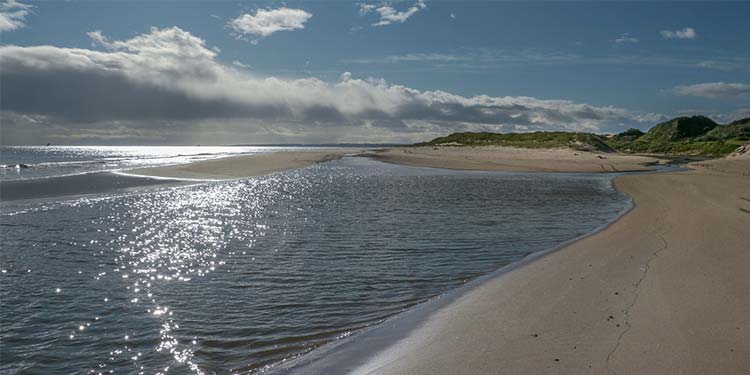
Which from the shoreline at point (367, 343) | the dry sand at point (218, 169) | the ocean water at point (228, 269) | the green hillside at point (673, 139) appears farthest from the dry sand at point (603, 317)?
the green hillside at point (673, 139)

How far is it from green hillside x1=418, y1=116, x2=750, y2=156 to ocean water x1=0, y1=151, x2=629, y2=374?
63.5 m

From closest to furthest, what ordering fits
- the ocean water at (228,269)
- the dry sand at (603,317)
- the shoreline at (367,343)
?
1. the dry sand at (603,317)
2. the shoreline at (367,343)
3. the ocean water at (228,269)

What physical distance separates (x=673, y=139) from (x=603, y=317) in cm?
9801

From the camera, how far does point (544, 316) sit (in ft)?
24.7

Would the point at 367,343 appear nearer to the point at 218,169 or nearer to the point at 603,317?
the point at 603,317

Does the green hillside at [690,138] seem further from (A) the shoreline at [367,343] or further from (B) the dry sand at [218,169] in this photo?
(A) the shoreline at [367,343]

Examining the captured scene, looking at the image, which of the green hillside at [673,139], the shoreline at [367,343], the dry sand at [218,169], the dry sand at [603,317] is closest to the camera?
the dry sand at [603,317]

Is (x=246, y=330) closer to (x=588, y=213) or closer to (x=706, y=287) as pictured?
(x=706, y=287)

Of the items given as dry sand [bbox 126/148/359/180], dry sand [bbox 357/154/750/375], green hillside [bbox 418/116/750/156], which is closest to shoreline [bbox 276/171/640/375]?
dry sand [bbox 357/154/750/375]

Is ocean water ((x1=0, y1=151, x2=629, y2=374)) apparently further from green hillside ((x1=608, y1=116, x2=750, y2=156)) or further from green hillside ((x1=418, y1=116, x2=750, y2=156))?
green hillside ((x1=418, y1=116, x2=750, y2=156))

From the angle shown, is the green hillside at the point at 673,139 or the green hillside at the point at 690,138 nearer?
the green hillside at the point at 690,138

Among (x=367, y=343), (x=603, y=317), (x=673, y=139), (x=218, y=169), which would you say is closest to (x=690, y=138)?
(x=673, y=139)

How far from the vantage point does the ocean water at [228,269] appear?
6.96 metres

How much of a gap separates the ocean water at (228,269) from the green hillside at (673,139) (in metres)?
63.5
